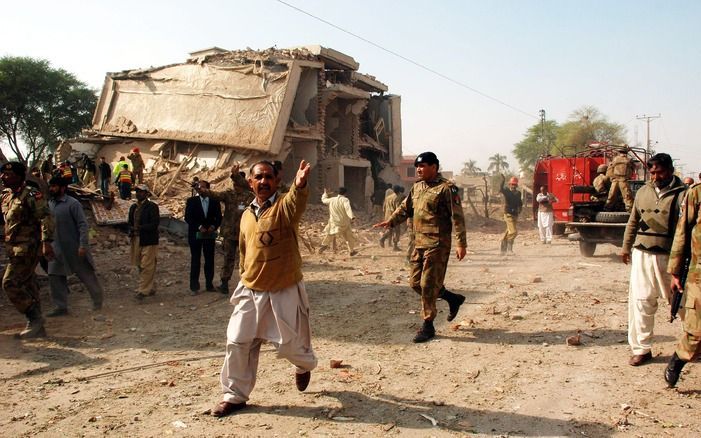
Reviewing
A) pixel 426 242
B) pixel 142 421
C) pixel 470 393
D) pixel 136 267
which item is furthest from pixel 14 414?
pixel 136 267

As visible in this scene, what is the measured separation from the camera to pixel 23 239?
5.76 m

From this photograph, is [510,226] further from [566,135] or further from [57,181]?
[566,135]

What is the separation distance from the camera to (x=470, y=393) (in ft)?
13.1

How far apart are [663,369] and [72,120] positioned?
32.7m

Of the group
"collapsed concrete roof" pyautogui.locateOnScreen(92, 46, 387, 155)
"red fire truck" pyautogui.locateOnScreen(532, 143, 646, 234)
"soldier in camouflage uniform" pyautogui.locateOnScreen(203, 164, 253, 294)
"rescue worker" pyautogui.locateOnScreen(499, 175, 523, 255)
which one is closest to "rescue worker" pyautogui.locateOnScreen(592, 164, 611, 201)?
"rescue worker" pyautogui.locateOnScreen(499, 175, 523, 255)

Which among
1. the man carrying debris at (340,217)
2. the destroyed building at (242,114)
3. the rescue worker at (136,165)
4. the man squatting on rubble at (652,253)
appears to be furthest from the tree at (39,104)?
the man squatting on rubble at (652,253)

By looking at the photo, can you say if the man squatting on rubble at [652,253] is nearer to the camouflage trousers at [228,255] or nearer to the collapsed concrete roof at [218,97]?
the camouflage trousers at [228,255]

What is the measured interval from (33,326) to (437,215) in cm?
439

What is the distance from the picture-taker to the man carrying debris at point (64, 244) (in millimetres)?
6765

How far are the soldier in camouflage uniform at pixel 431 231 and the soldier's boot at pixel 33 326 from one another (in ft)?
13.0

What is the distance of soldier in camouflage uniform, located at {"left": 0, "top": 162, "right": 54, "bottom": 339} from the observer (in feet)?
18.7

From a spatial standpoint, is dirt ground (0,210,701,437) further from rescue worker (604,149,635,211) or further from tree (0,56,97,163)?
tree (0,56,97,163)

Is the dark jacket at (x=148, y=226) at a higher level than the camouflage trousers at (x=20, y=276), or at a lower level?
higher

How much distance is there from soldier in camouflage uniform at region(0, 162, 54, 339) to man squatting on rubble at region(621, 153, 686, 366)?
226 inches
